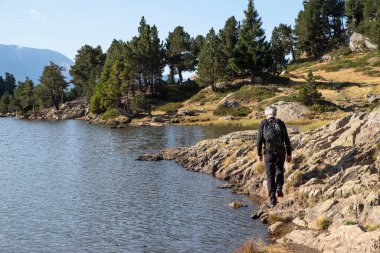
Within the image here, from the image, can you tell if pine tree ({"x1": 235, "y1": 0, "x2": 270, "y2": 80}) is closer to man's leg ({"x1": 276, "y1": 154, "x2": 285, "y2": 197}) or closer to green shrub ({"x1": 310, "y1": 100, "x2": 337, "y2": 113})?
green shrub ({"x1": 310, "y1": 100, "x2": 337, "y2": 113})

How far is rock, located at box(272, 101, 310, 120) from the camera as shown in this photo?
244 feet

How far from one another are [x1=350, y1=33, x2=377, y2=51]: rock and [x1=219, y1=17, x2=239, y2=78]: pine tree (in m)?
38.4

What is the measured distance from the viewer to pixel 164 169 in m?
38.6

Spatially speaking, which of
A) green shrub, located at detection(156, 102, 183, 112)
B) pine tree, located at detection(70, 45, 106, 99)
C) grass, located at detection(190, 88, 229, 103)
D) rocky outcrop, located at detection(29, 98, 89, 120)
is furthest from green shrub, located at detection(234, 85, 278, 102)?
pine tree, located at detection(70, 45, 106, 99)

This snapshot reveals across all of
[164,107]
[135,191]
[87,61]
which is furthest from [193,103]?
[135,191]

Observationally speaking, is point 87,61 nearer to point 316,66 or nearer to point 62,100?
point 62,100

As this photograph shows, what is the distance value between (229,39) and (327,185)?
96376 millimetres

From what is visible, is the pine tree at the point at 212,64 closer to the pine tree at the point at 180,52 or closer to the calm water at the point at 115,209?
the pine tree at the point at 180,52

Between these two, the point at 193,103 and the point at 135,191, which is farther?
the point at 193,103

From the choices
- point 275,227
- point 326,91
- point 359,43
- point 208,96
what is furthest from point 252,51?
point 275,227

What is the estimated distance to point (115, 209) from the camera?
25.0 metres

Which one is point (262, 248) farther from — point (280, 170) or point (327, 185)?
point (327, 185)

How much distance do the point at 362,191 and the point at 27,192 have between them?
21702 millimetres

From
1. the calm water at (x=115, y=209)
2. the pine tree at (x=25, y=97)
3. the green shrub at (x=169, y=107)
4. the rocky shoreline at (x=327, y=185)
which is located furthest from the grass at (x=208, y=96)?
the rocky shoreline at (x=327, y=185)
